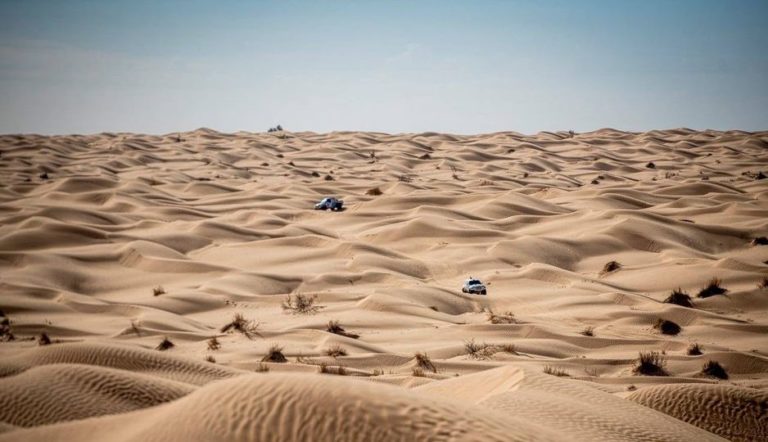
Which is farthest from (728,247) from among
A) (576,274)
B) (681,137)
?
(681,137)

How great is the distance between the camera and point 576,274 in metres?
10.8

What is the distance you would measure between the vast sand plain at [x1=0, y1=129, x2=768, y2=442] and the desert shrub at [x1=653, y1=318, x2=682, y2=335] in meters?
0.17

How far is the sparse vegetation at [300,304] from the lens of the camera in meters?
8.34

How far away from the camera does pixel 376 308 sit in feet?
27.7

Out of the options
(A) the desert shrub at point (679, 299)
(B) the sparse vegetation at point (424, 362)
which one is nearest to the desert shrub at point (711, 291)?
(A) the desert shrub at point (679, 299)

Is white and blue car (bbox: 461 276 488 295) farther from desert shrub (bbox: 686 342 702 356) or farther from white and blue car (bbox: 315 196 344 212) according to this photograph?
white and blue car (bbox: 315 196 344 212)

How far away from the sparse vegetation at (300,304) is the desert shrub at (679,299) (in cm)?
484

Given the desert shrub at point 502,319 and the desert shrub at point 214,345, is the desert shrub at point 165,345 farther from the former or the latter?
the desert shrub at point 502,319

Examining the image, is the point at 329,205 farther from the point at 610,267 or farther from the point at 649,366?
the point at 649,366

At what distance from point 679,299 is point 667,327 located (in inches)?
53.7

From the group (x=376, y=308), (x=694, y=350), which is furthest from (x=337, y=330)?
(x=694, y=350)

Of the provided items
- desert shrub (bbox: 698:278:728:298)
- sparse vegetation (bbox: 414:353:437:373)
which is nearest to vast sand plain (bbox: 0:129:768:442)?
sparse vegetation (bbox: 414:353:437:373)

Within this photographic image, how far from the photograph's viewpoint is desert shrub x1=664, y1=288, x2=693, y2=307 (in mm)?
8758

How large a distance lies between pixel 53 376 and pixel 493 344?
14.3 ft
